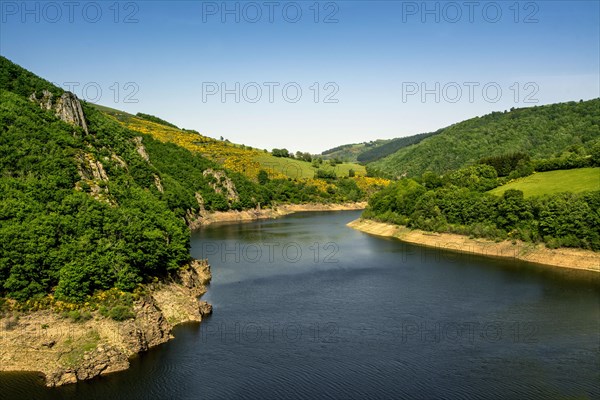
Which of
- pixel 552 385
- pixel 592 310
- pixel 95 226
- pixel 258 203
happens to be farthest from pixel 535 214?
pixel 258 203

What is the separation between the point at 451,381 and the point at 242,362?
61.8 ft

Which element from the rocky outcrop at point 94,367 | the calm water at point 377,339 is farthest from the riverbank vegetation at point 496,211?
the rocky outcrop at point 94,367

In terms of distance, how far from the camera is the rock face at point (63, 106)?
282 ft

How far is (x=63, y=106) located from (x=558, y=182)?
106421mm

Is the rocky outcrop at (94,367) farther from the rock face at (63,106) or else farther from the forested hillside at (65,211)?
the rock face at (63,106)

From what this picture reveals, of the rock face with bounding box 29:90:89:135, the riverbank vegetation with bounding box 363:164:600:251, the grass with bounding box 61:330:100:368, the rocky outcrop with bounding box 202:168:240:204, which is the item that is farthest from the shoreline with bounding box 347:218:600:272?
the rock face with bounding box 29:90:89:135

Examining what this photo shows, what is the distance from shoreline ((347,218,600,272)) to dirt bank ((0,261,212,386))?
69.7 meters

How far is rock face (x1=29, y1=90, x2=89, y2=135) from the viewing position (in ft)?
282

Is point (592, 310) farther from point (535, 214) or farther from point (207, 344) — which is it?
point (207, 344)

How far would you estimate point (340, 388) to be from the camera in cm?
4091

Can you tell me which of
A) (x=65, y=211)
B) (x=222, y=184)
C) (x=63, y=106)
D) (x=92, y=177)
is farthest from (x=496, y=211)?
(x=222, y=184)

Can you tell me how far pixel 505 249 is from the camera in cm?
9750

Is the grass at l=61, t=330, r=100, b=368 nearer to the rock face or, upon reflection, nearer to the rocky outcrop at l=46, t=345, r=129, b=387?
the rocky outcrop at l=46, t=345, r=129, b=387

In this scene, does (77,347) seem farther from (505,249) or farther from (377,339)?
(505,249)
